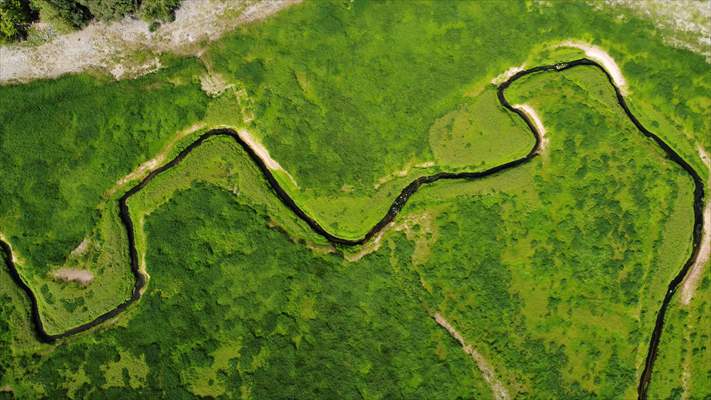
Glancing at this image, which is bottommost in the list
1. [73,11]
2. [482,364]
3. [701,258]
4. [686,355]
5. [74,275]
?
[482,364]

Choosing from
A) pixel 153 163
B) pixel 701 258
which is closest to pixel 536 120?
pixel 701 258

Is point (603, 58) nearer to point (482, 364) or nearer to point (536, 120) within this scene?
point (536, 120)

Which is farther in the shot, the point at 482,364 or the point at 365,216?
the point at 365,216

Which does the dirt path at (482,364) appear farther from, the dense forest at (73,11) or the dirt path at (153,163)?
the dense forest at (73,11)

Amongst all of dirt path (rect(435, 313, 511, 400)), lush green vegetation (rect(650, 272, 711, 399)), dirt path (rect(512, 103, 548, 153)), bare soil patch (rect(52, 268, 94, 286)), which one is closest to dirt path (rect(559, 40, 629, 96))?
dirt path (rect(512, 103, 548, 153))

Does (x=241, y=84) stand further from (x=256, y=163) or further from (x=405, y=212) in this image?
(x=405, y=212)

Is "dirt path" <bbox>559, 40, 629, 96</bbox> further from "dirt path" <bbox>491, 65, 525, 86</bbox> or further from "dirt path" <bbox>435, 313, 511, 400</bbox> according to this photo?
"dirt path" <bbox>435, 313, 511, 400</bbox>
